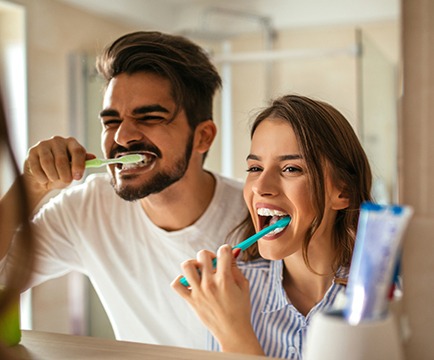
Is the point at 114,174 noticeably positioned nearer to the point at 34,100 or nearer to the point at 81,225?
the point at 81,225

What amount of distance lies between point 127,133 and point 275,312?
0.34m

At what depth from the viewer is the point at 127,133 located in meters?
0.86

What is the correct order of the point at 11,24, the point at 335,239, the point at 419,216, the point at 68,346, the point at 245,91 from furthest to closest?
the point at 245,91
the point at 11,24
the point at 335,239
the point at 68,346
the point at 419,216

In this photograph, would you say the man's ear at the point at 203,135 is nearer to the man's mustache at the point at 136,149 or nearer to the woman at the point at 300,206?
the man's mustache at the point at 136,149

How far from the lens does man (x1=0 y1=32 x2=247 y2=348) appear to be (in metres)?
0.88

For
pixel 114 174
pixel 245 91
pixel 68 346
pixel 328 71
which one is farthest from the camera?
pixel 245 91

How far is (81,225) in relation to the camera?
980 millimetres

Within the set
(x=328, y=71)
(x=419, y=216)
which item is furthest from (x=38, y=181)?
(x=328, y=71)

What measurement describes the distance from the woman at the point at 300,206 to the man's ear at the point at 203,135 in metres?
0.22

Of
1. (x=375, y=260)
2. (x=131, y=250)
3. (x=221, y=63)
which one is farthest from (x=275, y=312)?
(x=221, y=63)

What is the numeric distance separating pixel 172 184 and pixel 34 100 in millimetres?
1079

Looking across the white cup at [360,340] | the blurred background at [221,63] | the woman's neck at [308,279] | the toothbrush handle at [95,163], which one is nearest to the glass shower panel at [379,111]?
the blurred background at [221,63]

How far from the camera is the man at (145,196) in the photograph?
34.8 inches

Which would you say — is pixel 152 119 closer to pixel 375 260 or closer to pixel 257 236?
pixel 257 236
